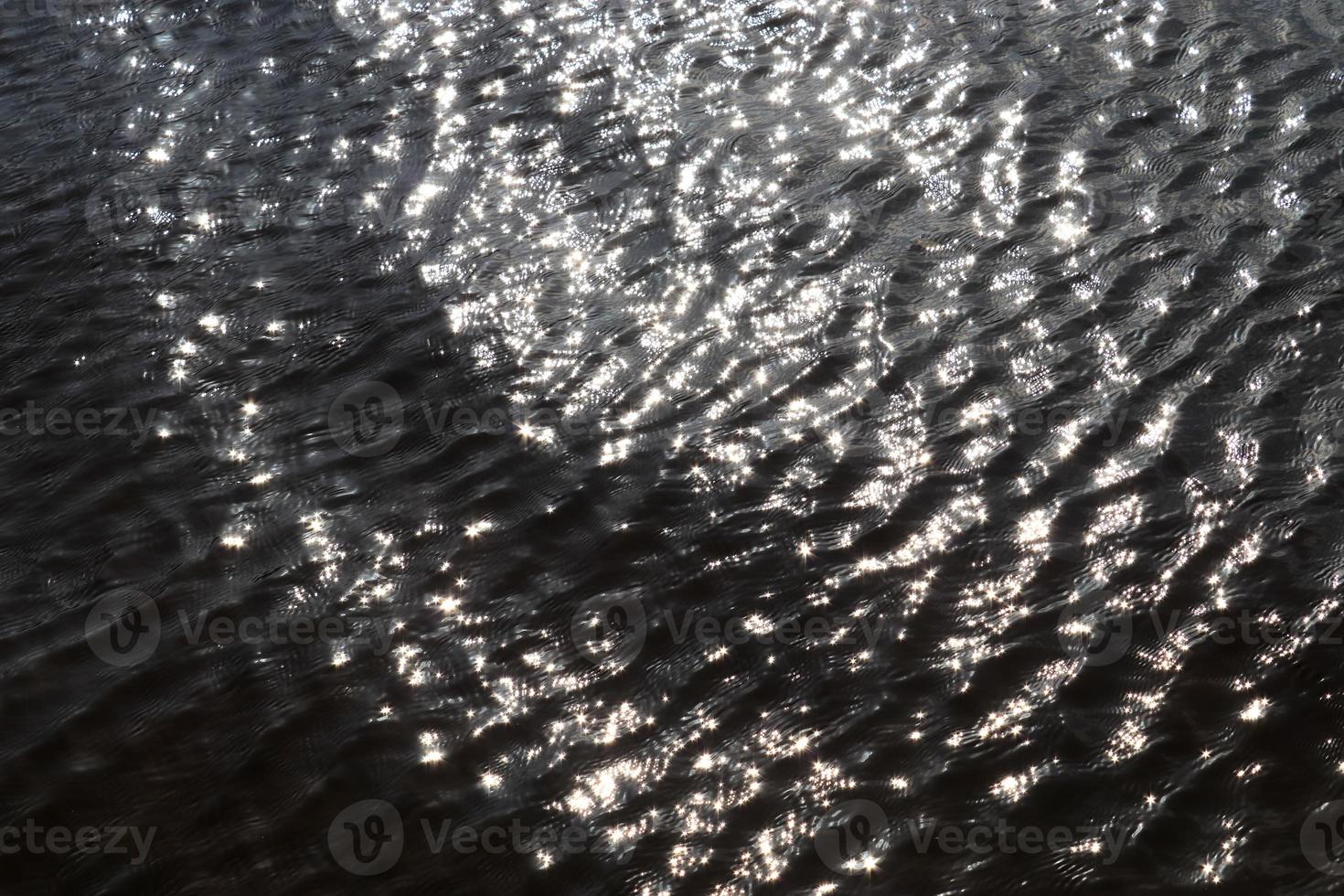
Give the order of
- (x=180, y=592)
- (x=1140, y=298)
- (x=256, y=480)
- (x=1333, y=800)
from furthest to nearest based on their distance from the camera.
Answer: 1. (x=1140, y=298)
2. (x=256, y=480)
3. (x=180, y=592)
4. (x=1333, y=800)

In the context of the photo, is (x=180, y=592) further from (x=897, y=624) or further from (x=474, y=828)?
(x=897, y=624)

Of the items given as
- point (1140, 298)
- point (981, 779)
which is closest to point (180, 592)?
point (981, 779)

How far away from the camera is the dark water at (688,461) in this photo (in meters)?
3.62

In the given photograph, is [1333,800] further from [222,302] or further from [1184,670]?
[222,302]

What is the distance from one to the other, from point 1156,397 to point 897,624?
1.53 meters

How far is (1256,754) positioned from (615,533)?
2107mm

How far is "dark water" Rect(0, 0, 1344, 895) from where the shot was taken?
3.62 m

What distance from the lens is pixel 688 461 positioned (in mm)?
4750

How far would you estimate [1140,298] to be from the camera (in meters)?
5.33

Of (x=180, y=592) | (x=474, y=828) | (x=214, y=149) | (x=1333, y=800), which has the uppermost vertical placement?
(x=214, y=149)

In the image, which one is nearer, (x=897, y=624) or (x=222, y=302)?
(x=897, y=624)

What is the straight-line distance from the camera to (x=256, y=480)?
4.73 m

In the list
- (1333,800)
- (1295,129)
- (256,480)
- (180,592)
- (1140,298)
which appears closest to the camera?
(1333,800)

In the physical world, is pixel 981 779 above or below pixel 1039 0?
below
